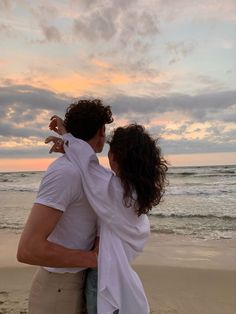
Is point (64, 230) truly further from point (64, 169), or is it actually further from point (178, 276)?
point (178, 276)

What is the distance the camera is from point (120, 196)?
6.14ft

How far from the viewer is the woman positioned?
1844 mm

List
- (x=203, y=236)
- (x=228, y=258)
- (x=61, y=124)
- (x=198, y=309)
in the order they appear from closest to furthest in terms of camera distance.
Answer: (x=61, y=124) → (x=198, y=309) → (x=228, y=258) → (x=203, y=236)

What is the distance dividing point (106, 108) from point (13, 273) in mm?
5558

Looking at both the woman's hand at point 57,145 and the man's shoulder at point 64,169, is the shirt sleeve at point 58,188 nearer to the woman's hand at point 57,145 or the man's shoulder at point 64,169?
the man's shoulder at point 64,169

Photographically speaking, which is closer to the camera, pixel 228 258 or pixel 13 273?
pixel 13 273

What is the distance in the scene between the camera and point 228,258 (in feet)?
25.8

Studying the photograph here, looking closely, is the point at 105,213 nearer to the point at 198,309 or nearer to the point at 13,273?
the point at 198,309

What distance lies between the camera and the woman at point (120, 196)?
6.05 feet

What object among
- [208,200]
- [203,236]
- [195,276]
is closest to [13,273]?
[195,276]

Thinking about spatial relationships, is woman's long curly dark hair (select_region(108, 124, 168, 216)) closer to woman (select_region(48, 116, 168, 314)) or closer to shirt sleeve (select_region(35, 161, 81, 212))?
woman (select_region(48, 116, 168, 314))

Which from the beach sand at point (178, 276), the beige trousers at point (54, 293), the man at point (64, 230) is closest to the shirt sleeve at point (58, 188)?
the man at point (64, 230)

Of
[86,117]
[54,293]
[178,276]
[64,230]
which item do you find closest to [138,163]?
[86,117]

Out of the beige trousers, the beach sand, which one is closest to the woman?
the beige trousers
